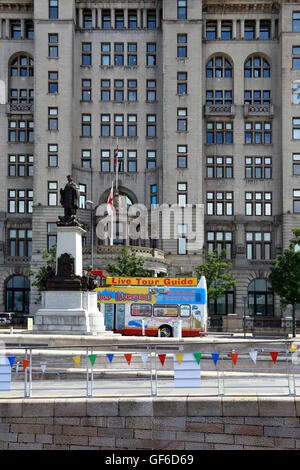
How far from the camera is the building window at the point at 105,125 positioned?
252 feet

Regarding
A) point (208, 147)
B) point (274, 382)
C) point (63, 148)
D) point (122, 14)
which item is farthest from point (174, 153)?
point (274, 382)

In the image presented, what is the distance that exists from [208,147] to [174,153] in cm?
532

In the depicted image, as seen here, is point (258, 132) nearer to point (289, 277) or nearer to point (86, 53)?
point (86, 53)

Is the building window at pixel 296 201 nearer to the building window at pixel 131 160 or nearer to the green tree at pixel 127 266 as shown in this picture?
the building window at pixel 131 160

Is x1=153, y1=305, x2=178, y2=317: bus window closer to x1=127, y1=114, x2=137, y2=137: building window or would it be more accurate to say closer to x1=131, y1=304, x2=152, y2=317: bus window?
x1=131, y1=304, x2=152, y2=317: bus window

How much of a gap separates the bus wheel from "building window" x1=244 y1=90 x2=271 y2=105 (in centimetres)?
4537

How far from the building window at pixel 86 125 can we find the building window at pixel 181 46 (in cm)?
1339

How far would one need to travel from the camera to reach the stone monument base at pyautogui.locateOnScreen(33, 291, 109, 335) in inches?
1144

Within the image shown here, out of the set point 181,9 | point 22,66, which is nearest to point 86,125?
point 22,66

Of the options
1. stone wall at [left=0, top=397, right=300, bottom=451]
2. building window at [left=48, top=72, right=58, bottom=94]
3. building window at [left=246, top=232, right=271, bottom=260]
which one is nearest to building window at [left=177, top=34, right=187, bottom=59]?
building window at [left=48, top=72, right=58, bottom=94]

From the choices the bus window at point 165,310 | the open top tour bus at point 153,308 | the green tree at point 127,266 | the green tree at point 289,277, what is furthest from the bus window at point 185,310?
the green tree at point 127,266

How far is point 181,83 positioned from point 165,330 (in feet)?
142

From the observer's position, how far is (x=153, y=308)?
1571 inches
